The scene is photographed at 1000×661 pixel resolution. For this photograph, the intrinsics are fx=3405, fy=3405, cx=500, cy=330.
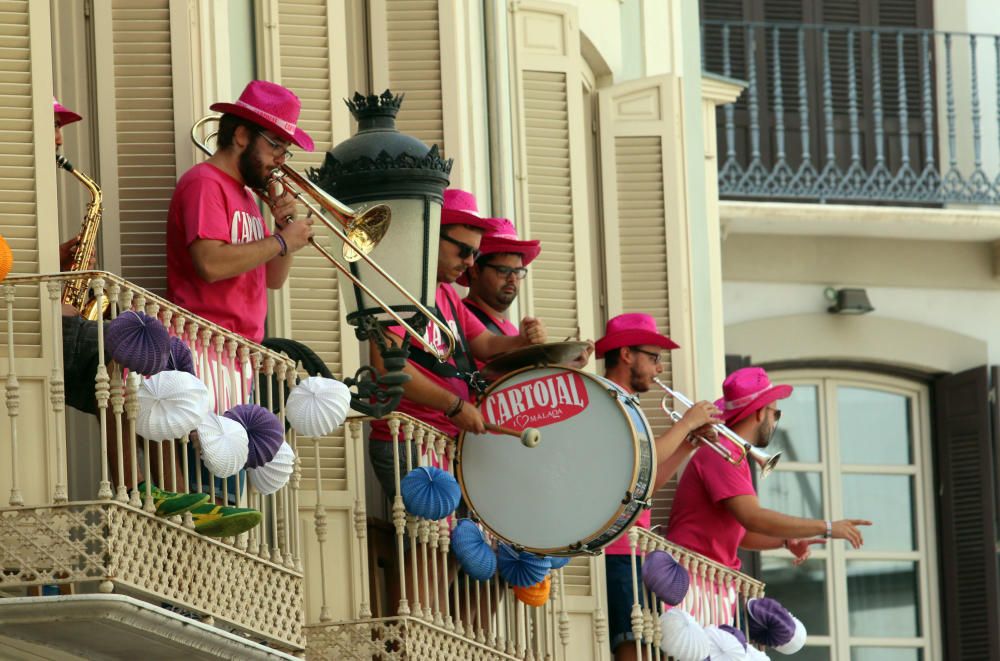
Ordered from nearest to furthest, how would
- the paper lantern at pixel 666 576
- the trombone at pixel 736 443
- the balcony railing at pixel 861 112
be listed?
the paper lantern at pixel 666 576, the trombone at pixel 736 443, the balcony railing at pixel 861 112

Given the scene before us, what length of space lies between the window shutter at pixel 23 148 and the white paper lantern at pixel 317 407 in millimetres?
1103

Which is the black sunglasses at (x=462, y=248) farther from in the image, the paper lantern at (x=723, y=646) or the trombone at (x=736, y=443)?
the paper lantern at (x=723, y=646)

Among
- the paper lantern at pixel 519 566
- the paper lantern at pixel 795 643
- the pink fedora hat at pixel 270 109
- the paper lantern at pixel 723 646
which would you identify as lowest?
the paper lantern at pixel 795 643

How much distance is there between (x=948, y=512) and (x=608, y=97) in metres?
4.79

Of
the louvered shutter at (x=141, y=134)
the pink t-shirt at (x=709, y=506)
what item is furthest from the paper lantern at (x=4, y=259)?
the pink t-shirt at (x=709, y=506)

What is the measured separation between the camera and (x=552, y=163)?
16.4 metres

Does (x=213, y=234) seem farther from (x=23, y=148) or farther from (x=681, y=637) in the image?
(x=681, y=637)

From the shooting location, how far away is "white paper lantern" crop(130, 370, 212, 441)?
11359 millimetres

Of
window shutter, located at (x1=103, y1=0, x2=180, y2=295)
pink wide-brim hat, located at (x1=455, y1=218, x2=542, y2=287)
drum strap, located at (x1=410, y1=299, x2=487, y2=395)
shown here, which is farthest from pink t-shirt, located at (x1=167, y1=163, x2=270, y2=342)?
pink wide-brim hat, located at (x1=455, y1=218, x2=542, y2=287)

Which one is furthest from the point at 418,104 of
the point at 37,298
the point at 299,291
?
the point at 37,298

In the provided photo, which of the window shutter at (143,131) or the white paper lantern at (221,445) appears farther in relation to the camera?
the window shutter at (143,131)

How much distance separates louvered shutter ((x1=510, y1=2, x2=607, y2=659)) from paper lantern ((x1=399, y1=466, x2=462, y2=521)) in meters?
3.05

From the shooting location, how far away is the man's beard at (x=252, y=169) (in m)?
12.4

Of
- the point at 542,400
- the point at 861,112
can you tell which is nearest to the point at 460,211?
the point at 542,400
